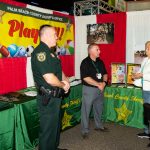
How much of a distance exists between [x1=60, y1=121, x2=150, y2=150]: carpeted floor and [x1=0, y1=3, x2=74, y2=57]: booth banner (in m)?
1.40

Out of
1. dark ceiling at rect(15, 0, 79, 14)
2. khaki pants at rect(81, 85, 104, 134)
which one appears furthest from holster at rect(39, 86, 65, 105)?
dark ceiling at rect(15, 0, 79, 14)

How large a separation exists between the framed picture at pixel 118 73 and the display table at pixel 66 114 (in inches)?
7.6

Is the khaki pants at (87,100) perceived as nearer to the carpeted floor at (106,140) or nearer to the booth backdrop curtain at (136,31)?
the carpeted floor at (106,140)

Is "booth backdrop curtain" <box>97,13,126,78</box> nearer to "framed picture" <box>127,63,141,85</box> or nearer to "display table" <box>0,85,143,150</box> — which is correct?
"framed picture" <box>127,63,141,85</box>

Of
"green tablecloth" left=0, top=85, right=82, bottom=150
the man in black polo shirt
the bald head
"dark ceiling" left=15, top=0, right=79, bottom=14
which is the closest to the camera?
the bald head

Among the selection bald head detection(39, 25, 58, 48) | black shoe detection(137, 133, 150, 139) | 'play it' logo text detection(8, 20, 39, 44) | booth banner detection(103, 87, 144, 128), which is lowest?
black shoe detection(137, 133, 150, 139)

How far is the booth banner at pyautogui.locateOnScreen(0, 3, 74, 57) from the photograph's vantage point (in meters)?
3.34

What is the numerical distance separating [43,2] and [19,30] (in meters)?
6.52

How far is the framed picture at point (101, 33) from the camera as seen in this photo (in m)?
4.62

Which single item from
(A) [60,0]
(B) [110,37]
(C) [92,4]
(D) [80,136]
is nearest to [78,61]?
(B) [110,37]

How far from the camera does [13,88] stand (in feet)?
11.9

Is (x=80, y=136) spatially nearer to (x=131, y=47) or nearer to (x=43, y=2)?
(x=131, y=47)

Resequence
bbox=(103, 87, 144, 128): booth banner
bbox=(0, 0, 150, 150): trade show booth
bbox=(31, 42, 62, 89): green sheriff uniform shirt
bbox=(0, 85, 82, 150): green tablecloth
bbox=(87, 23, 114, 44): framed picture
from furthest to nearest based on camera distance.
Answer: bbox=(87, 23, 114, 44): framed picture
bbox=(103, 87, 144, 128): booth banner
bbox=(0, 0, 150, 150): trade show booth
bbox=(0, 85, 82, 150): green tablecloth
bbox=(31, 42, 62, 89): green sheriff uniform shirt

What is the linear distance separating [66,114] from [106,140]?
0.77 metres
